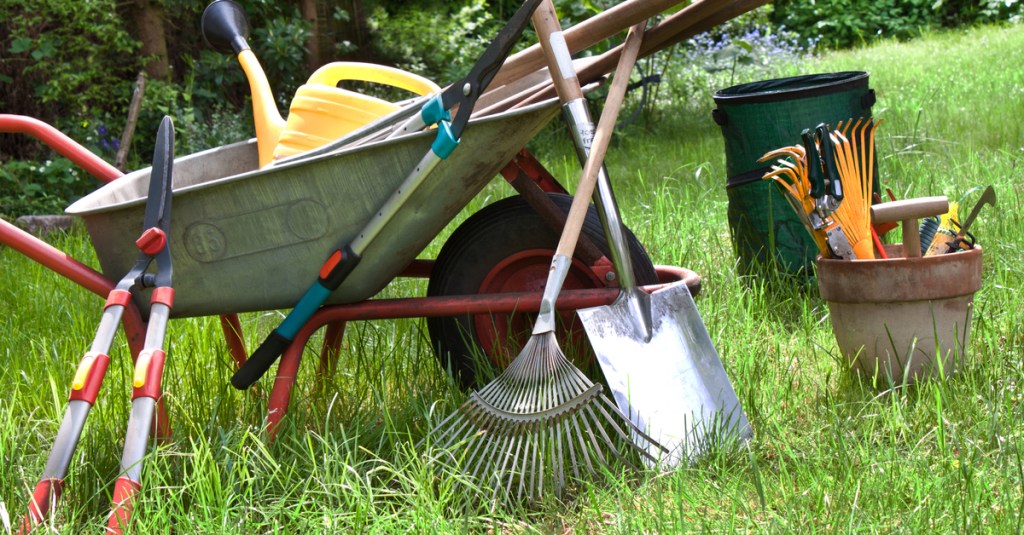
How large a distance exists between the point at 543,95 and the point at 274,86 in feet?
13.5

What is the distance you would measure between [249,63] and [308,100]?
268 millimetres

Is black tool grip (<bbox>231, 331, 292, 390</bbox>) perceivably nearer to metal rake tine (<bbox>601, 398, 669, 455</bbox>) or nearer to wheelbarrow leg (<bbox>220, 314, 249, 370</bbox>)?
wheelbarrow leg (<bbox>220, 314, 249, 370</bbox>)

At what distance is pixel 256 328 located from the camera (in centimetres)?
282

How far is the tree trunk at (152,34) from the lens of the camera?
5.49m

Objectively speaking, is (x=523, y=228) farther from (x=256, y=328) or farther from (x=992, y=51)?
(x=992, y=51)

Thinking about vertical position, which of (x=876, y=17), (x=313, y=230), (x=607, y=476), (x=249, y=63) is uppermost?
(x=876, y=17)

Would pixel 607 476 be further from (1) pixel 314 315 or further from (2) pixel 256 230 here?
(2) pixel 256 230

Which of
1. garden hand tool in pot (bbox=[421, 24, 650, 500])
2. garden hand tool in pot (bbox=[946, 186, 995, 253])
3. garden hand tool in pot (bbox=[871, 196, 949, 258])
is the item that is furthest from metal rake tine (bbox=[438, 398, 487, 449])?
garden hand tool in pot (bbox=[946, 186, 995, 253])

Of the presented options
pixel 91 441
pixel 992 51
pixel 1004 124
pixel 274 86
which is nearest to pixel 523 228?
pixel 91 441

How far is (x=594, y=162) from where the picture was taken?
1.98 m

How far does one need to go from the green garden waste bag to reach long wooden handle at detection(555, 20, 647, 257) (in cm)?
79

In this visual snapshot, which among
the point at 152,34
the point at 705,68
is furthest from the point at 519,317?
the point at 152,34

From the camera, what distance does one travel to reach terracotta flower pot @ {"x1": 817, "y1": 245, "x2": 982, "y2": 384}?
2016 millimetres

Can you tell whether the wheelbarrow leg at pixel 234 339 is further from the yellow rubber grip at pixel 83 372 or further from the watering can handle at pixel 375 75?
the yellow rubber grip at pixel 83 372
